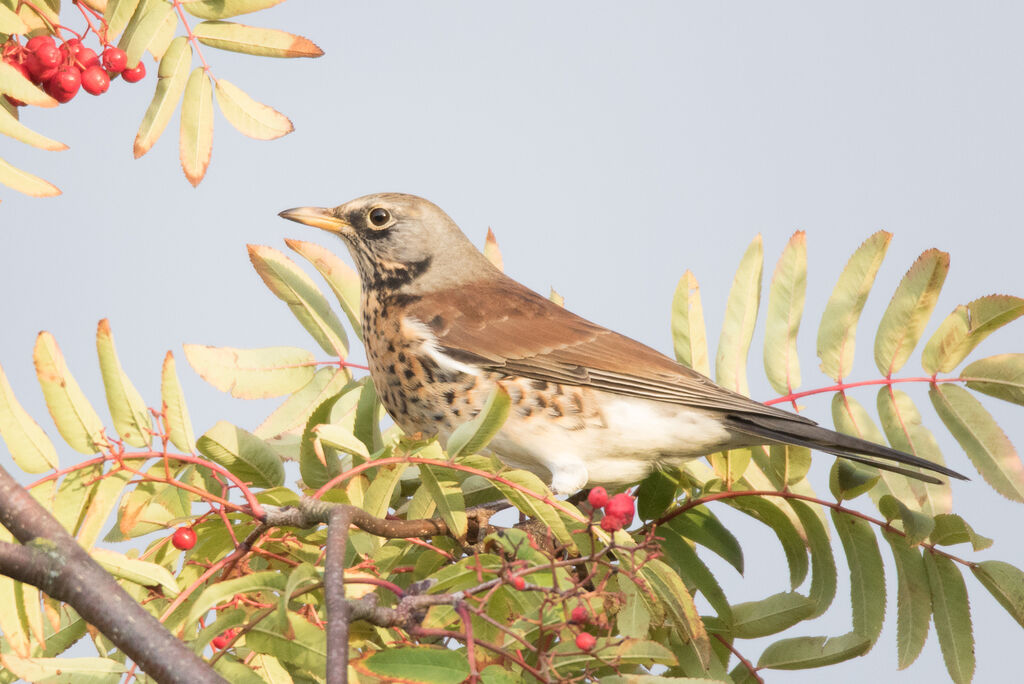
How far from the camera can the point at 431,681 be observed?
5.88ft

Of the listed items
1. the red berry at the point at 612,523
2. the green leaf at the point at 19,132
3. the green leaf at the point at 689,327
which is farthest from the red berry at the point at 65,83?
the red berry at the point at 612,523

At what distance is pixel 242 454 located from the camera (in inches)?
94.7

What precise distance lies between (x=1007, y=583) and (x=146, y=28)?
2.19 m

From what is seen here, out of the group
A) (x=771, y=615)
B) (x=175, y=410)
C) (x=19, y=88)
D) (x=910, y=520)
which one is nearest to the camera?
(x=175, y=410)

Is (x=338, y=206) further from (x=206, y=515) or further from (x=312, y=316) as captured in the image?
(x=206, y=515)

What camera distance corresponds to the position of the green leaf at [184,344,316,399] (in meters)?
2.85

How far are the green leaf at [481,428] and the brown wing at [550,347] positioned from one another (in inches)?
48.9

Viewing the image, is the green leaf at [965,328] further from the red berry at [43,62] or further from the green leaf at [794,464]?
the red berry at [43,62]

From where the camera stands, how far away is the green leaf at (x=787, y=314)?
2.96 metres

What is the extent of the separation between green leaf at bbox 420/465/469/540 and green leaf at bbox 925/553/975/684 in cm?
100

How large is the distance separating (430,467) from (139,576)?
0.55 metres

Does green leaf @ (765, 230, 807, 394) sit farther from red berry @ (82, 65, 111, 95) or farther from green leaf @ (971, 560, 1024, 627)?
red berry @ (82, 65, 111, 95)

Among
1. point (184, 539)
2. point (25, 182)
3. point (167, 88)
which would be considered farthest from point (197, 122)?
point (184, 539)

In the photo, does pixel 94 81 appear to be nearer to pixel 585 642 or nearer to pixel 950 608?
pixel 585 642
